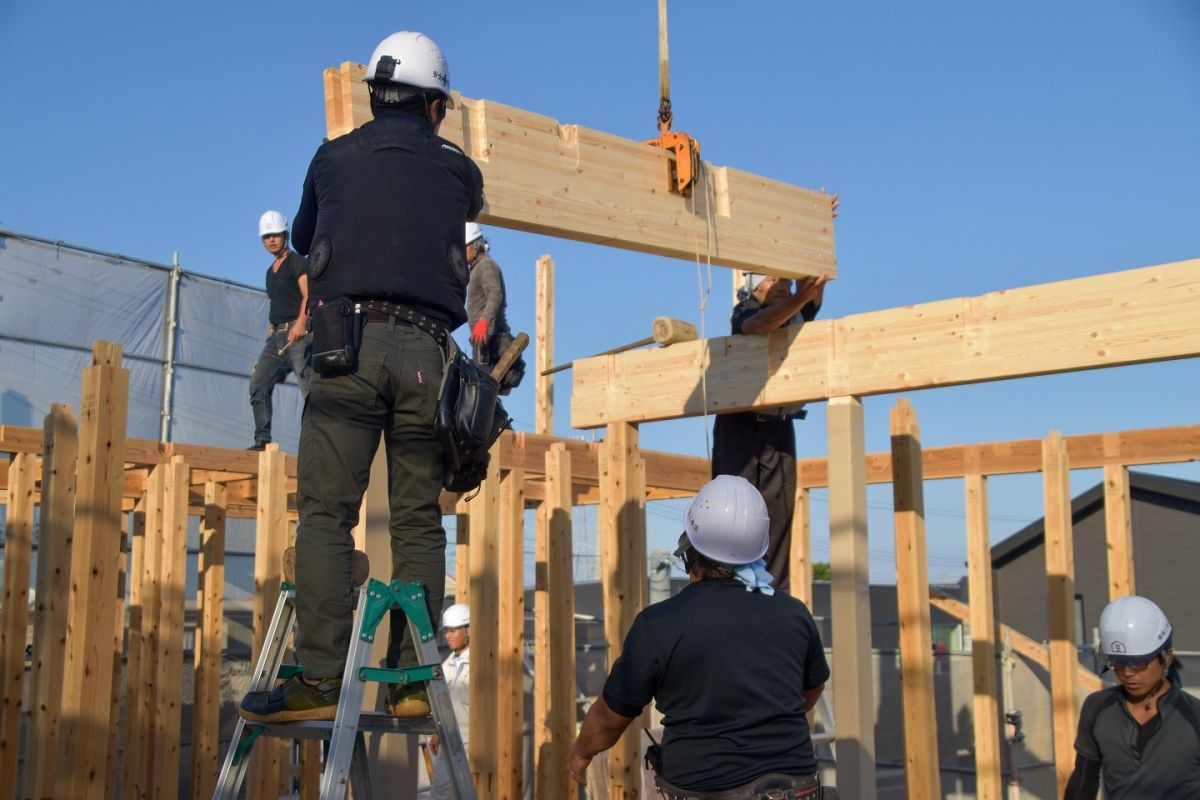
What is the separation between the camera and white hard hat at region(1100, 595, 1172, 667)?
4281 mm

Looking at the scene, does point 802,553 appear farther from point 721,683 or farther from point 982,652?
point 721,683

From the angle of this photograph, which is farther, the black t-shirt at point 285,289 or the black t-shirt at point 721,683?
the black t-shirt at point 285,289

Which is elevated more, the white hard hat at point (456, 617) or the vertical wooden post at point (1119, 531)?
the vertical wooden post at point (1119, 531)

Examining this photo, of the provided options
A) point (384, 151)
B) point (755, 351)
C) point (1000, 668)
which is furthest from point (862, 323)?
point (1000, 668)

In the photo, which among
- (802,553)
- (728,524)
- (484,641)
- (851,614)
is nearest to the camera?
(728,524)

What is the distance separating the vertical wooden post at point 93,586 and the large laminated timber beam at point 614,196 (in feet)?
4.07

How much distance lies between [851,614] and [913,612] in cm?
63

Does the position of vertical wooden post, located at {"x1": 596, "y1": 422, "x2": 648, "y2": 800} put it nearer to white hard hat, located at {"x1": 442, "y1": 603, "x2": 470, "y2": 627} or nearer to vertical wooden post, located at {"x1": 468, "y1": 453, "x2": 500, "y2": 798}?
vertical wooden post, located at {"x1": 468, "y1": 453, "x2": 500, "y2": 798}

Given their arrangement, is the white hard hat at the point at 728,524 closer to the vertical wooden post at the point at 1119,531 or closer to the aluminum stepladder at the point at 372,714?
the aluminum stepladder at the point at 372,714

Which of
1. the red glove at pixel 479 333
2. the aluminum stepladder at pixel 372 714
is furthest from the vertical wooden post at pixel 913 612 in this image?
the aluminum stepladder at pixel 372 714

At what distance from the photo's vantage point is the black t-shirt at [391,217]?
3516 millimetres

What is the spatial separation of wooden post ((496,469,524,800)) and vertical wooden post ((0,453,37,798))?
9.01 ft

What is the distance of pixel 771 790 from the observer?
9.84 ft

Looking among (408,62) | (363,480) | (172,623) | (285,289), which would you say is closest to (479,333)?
(285,289)
